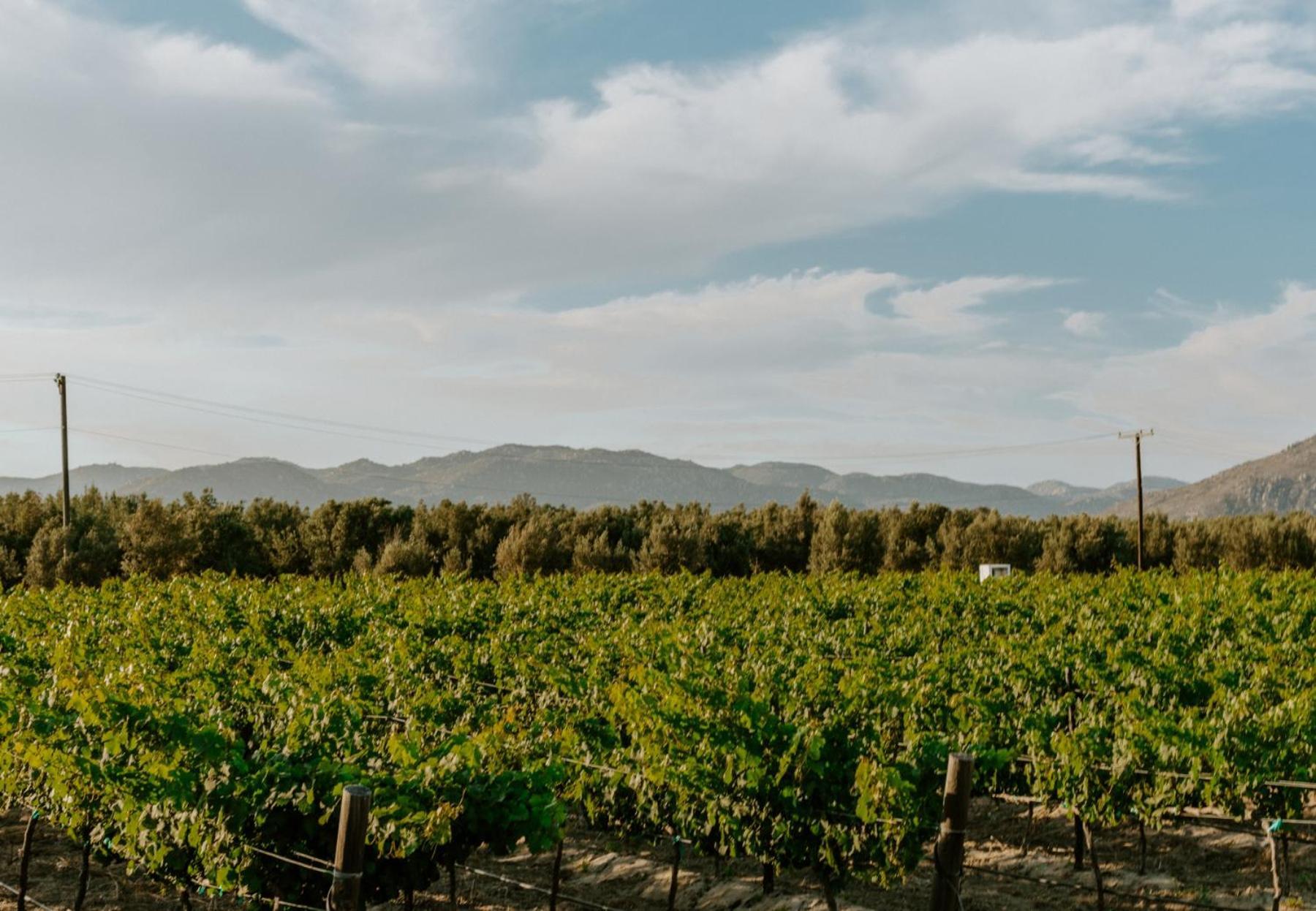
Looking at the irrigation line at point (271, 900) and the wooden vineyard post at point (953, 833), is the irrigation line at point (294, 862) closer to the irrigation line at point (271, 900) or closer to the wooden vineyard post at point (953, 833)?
the irrigation line at point (271, 900)

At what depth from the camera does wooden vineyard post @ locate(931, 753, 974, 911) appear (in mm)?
5926

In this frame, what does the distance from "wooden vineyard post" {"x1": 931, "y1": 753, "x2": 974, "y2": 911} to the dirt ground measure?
9.25 feet

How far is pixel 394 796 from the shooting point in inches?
245

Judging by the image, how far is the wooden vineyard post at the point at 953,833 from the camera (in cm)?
593

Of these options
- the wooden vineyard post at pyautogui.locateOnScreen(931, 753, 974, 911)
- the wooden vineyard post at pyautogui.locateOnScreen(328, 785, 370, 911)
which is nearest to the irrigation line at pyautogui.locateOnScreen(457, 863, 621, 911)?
the wooden vineyard post at pyautogui.locateOnScreen(328, 785, 370, 911)

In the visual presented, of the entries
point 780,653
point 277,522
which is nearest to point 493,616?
point 780,653

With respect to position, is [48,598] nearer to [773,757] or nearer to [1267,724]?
[773,757]

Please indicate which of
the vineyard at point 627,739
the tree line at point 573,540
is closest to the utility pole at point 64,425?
the tree line at point 573,540

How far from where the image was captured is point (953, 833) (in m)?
5.97

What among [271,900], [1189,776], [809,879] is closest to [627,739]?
[809,879]

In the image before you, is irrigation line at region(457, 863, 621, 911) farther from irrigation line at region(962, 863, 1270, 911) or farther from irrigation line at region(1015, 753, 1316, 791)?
irrigation line at region(1015, 753, 1316, 791)

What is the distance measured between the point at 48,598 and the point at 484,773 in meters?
15.2

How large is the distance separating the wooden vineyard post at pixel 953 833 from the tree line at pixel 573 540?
34.7 m

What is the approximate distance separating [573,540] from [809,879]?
35.5 m
